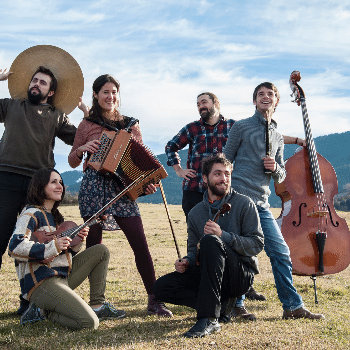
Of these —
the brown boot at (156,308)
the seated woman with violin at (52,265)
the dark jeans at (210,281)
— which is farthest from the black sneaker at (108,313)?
the dark jeans at (210,281)

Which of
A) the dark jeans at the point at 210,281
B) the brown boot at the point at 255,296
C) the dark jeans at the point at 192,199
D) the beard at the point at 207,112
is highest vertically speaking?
Result: the beard at the point at 207,112

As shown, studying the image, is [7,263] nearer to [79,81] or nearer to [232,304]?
[79,81]

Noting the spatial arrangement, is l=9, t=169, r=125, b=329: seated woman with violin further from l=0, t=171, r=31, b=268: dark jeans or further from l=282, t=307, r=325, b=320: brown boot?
l=282, t=307, r=325, b=320: brown boot

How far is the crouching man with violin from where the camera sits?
3.81 metres

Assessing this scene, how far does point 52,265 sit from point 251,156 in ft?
7.99

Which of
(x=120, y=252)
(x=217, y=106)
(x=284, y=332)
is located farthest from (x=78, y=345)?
(x=120, y=252)

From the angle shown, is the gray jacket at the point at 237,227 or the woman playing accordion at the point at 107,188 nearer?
the gray jacket at the point at 237,227

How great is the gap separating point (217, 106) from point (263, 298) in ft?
8.90

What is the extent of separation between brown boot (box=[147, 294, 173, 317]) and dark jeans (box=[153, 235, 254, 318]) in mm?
283

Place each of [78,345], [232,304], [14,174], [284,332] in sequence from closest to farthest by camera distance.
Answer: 1. [78,345]
2. [284,332]
3. [232,304]
4. [14,174]

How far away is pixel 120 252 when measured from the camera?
10.5m

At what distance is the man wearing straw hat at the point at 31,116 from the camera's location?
4578 millimetres

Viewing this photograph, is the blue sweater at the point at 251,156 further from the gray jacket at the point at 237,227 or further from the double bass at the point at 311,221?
the double bass at the point at 311,221

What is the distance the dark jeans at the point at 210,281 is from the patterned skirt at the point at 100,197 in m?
0.91
